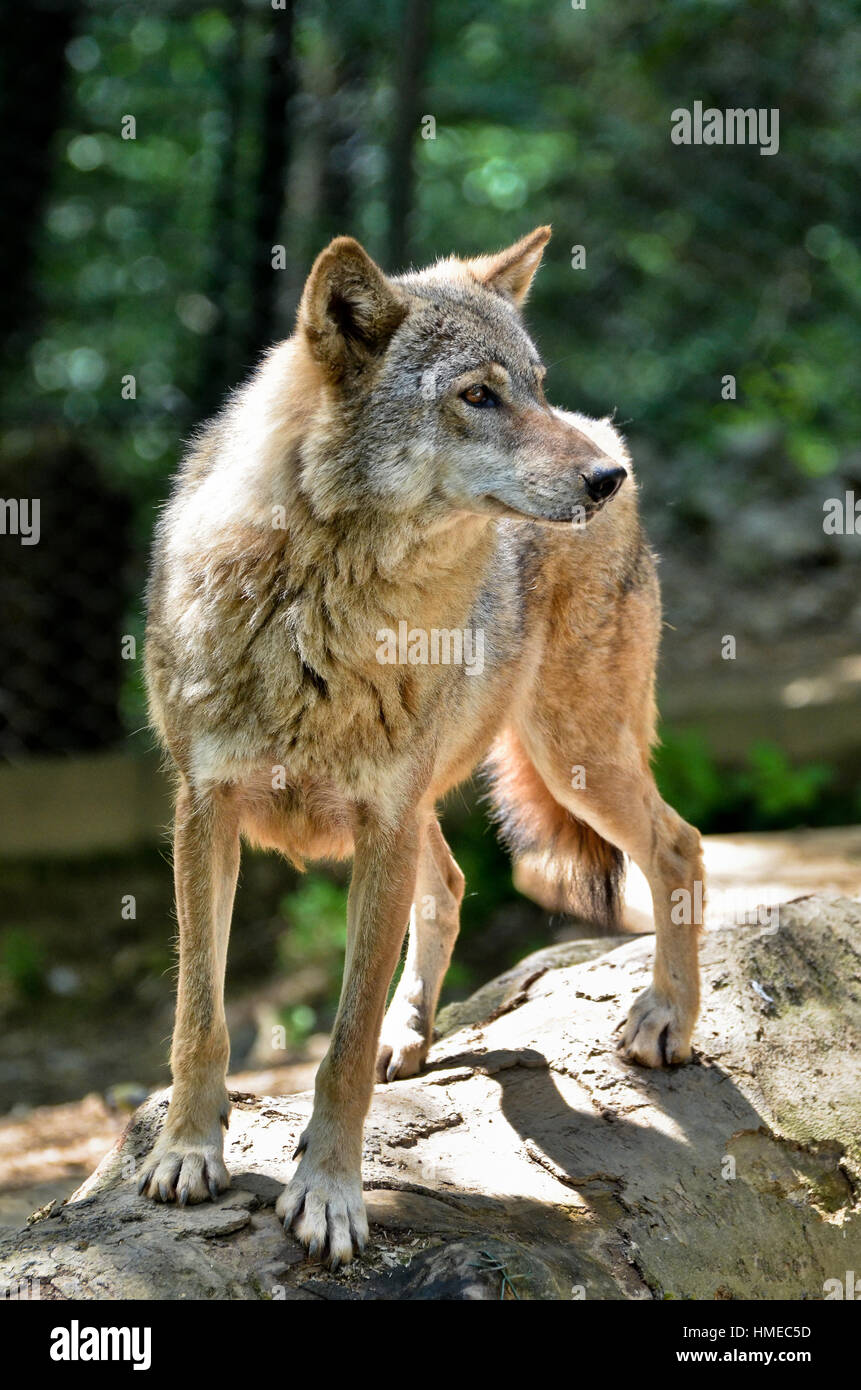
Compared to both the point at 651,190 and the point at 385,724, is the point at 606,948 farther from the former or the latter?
the point at 651,190

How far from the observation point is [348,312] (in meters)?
3.44

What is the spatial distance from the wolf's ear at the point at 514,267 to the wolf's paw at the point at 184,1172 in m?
2.50

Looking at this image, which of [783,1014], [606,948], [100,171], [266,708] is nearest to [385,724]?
[266,708]

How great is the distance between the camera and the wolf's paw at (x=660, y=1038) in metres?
4.17

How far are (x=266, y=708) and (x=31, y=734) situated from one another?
517 cm

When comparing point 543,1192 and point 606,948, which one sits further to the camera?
point 606,948

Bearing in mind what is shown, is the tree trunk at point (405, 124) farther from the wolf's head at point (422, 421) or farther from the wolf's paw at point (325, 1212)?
the wolf's paw at point (325, 1212)

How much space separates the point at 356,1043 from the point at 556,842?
1769mm

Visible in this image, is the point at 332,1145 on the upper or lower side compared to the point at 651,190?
lower

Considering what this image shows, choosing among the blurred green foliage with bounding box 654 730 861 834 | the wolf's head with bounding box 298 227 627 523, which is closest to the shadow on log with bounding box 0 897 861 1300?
the wolf's head with bounding box 298 227 627 523

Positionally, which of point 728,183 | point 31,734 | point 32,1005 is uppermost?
point 728,183

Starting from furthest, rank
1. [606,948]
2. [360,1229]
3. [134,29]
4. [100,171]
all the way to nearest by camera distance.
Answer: [100,171]
[134,29]
[606,948]
[360,1229]

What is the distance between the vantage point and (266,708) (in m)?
3.34

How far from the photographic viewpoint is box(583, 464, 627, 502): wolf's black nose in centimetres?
333
